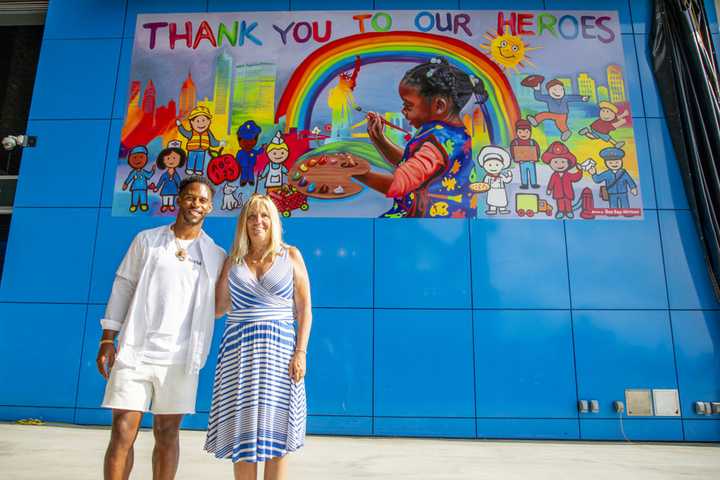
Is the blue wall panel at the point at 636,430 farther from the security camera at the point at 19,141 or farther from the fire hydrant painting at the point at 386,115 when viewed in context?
the security camera at the point at 19,141

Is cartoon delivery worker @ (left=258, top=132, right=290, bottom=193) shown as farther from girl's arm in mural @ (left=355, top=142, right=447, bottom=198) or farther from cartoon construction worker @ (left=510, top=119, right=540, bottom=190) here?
cartoon construction worker @ (left=510, top=119, right=540, bottom=190)

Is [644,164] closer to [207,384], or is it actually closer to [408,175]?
[408,175]

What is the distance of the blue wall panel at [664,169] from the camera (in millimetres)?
4328

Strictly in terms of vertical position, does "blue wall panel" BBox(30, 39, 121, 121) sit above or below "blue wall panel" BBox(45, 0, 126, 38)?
below

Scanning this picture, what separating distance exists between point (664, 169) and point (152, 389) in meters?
4.71

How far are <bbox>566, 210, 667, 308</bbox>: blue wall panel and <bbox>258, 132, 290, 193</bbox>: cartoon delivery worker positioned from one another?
275 cm

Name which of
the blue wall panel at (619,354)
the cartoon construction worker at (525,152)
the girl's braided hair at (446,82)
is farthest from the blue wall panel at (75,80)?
the blue wall panel at (619,354)

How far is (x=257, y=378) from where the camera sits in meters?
1.82

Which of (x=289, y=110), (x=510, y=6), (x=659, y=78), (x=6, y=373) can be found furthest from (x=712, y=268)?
(x=6, y=373)

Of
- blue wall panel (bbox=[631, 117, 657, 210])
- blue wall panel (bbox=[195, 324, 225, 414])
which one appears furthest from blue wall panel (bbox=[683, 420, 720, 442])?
blue wall panel (bbox=[195, 324, 225, 414])

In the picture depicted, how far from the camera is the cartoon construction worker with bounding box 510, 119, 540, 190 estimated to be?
14.4ft

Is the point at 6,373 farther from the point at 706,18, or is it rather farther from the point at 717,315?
the point at 706,18

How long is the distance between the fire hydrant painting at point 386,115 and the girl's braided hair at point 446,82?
0.05ft

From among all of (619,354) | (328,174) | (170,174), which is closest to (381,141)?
(328,174)
